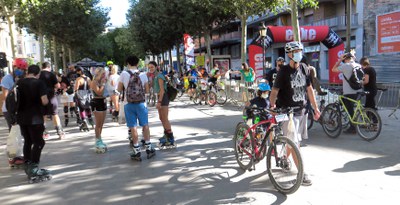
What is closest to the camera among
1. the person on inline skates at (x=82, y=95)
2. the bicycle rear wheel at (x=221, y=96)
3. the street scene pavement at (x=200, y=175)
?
the street scene pavement at (x=200, y=175)

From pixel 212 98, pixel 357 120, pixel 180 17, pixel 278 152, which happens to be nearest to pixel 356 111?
pixel 357 120

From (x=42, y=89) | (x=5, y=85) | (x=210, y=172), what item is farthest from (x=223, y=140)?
(x=5, y=85)

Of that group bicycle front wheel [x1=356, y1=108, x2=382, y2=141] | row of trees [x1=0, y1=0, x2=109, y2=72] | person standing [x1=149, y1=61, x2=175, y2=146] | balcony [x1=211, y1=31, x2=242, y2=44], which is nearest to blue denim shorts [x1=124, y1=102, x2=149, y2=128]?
person standing [x1=149, y1=61, x2=175, y2=146]

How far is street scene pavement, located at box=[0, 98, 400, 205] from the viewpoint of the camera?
442cm

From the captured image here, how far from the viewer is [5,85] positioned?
6.90 meters

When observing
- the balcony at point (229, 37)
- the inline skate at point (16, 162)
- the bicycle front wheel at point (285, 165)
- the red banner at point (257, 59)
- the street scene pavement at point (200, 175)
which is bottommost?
the street scene pavement at point (200, 175)

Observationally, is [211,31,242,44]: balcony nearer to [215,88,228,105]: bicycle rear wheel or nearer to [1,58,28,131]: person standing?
[215,88,228,105]: bicycle rear wheel

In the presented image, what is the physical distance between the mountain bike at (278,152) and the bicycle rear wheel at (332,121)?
3064mm

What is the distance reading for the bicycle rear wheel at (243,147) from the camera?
531cm

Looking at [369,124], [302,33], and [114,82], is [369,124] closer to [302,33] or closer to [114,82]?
[114,82]

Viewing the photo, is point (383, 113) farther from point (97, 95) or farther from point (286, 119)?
point (97, 95)

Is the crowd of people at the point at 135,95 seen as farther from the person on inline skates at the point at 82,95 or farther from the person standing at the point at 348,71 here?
the person on inline skates at the point at 82,95

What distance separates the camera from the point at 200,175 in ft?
17.5

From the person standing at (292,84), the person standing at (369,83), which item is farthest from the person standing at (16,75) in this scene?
the person standing at (369,83)
